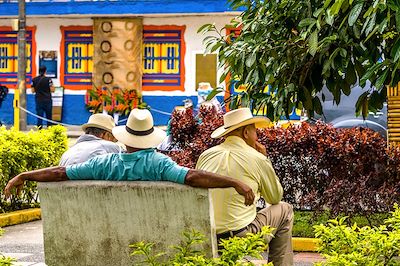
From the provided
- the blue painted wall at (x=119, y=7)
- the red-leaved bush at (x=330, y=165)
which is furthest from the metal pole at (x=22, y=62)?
the red-leaved bush at (x=330, y=165)

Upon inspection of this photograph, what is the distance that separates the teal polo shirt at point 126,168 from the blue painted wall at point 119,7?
77.0 ft

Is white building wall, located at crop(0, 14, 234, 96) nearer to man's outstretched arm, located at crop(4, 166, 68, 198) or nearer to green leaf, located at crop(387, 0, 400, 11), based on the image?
man's outstretched arm, located at crop(4, 166, 68, 198)

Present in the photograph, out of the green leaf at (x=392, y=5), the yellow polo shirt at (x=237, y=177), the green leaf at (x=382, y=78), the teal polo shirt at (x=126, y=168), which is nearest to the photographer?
the green leaf at (x=392, y=5)

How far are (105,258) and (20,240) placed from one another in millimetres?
5399

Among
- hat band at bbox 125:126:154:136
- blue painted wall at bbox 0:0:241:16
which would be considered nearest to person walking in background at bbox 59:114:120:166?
hat band at bbox 125:126:154:136

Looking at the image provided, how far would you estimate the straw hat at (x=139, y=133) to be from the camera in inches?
292

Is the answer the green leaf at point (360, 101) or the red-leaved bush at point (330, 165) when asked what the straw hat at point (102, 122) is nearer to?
the red-leaved bush at point (330, 165)

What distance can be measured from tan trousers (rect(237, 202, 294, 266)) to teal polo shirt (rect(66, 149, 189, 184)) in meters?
1.22

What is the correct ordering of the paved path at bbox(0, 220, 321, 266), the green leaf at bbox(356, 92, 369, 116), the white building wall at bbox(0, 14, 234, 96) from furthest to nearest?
the white building wall at bbox(0, 14, 234, 96) → the paved path at bbox(0, 220, 321, 266) → the green leaf at bbox(356, 92, 369, 116)

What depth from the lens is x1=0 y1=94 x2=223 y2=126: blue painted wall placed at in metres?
31.9

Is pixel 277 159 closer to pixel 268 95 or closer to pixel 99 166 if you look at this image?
pixel 268 95

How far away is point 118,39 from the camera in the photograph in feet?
106

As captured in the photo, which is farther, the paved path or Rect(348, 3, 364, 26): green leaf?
the paved path

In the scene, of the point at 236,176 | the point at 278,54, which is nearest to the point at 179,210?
the point at 236,176
